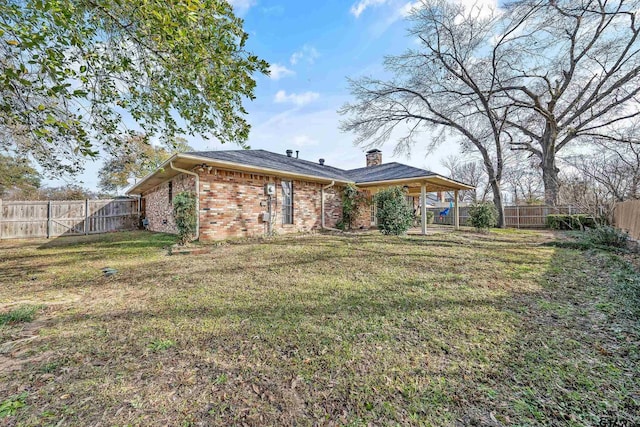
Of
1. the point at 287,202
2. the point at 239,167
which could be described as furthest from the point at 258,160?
the point at 287,202

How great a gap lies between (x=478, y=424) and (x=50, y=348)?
3.55 meters

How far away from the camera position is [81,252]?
23.6 ft

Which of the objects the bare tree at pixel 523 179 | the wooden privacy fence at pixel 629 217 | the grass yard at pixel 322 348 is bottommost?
the grass yard at pixel 322 348

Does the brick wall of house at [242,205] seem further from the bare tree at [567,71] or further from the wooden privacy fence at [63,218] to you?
the bare tree at [567,71]

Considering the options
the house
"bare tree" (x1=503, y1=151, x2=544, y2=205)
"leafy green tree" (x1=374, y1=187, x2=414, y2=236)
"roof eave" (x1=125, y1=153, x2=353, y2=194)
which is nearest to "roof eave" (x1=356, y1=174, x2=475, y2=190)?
the house

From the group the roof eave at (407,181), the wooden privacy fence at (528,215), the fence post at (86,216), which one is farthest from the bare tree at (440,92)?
the fence post at (86,216)

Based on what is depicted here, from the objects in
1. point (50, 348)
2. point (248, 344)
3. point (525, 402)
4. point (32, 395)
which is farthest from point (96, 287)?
point (525, 402)

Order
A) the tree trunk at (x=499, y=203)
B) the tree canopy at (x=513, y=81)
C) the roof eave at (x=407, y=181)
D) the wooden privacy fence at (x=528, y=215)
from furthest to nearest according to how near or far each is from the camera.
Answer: the wooden privacy fence at (x=528, y=215), the tree trunk at (x=499, y=203), the tree canopy at (x=513, y=81), the roof eave at (x=407, y=181)

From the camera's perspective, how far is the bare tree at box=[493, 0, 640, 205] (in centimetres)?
1255

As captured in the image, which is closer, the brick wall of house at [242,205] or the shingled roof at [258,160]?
the brick wall of house at [242,205]

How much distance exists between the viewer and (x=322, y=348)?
236 cm

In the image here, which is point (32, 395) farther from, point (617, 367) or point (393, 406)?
point (617, 367)

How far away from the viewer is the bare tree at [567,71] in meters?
12.6

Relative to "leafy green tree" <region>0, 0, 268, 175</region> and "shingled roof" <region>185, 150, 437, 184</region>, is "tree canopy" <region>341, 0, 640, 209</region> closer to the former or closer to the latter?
"shingled roof" <region>185, 150, 437, 184</region>
